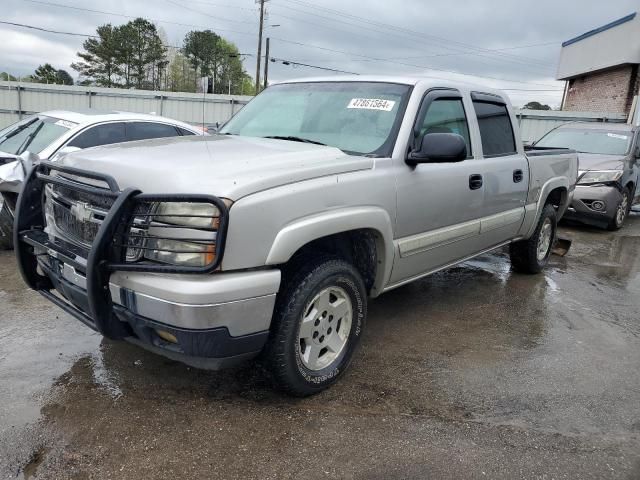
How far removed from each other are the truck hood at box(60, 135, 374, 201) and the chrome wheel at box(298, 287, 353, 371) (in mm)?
718

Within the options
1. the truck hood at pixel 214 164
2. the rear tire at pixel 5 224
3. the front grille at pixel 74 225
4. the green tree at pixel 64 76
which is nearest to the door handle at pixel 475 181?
the truck hood at pixel 214 164

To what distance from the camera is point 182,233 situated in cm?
251

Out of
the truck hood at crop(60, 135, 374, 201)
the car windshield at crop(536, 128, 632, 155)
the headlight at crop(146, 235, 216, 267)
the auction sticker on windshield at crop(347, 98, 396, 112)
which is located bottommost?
the headlight at crop(146, 235, 216, 267)

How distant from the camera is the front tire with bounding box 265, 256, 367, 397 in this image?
285 cm

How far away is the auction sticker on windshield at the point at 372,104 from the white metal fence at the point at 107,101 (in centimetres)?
1631

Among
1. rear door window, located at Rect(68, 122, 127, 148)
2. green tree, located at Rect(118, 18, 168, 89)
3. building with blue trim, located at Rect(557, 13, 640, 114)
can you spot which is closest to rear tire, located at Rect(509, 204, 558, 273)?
rear door window, located at Rect(68, 122, 127, 148)

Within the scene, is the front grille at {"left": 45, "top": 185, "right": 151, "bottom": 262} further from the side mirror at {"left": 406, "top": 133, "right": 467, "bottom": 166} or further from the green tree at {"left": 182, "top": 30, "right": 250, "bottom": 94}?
the green tree at {"left": 182, "top": 30, "right": 250, "bottom": 94}

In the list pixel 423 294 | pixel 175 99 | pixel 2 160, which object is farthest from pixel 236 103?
pixel 423 294

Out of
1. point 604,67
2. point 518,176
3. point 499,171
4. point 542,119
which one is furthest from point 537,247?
point 604,67

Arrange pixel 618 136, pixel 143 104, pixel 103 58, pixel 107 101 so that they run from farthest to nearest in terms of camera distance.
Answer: pixel 103 58 → pixel 143 104 → pixel 107 101 → pixel 618 136

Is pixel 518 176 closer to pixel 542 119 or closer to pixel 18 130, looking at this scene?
pixel 18 130

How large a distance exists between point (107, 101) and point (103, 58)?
53.1 meters

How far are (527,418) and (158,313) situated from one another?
2.14 m

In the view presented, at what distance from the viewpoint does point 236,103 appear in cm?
2055
